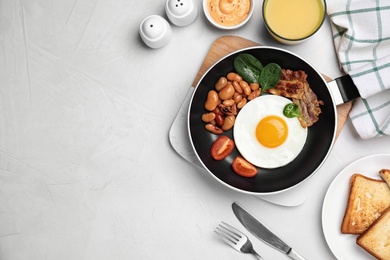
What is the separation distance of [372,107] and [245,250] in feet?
1.98

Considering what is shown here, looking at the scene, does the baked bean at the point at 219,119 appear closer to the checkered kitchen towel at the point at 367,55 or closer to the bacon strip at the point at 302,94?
the bacon strip at the point at 302,94

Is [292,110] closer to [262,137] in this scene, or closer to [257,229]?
[262,137]

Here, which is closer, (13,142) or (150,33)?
(150,33)

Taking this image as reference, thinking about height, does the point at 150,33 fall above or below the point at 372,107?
below

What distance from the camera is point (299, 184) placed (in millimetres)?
1578

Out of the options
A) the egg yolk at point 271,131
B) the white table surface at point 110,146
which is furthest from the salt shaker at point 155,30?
the egg yolk at point 271,131

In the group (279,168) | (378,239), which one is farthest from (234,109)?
(378,239)

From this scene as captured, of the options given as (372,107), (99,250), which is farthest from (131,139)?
(372,107)

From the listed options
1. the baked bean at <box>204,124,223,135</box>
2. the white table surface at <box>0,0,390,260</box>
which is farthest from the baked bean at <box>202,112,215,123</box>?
the white table surface at <box>0,0,390,260</box>

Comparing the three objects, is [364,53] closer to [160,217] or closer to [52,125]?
[160,217]

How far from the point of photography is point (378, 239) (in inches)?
61.0

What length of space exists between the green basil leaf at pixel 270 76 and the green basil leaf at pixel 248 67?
16 mm

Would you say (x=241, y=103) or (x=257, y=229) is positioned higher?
(x=241, y=103)

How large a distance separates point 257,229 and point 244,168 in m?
0.20
